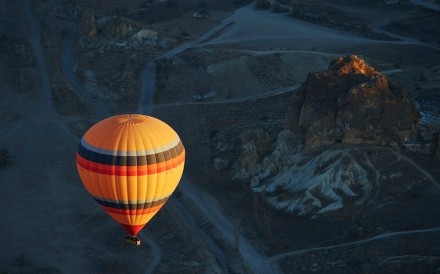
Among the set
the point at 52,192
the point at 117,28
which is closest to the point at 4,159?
the point at 52,192

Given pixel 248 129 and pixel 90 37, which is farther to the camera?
pixel 90 37

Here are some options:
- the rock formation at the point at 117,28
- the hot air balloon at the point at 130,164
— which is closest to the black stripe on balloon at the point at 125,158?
the hot air balloon at the point at 130,164

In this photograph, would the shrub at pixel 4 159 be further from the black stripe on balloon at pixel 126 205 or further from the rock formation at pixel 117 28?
the rock formation at pixel 117 28

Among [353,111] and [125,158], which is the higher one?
[125,158]

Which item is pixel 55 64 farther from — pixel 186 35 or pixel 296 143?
pixel 296 143

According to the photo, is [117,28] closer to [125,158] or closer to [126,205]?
[126,205]

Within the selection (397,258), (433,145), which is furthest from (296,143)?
(397,258)
